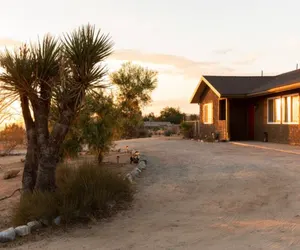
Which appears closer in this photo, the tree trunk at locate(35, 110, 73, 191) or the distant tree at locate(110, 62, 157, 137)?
the tree trunk at locate(35, 110, 73, 191)

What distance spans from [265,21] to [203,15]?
2789 mm

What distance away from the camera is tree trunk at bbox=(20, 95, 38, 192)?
8680 millimetres

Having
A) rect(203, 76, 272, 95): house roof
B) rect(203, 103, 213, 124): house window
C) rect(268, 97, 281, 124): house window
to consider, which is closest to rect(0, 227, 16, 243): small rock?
rect(268, 97, 281, 124): house window

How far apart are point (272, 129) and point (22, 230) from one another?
16271mm

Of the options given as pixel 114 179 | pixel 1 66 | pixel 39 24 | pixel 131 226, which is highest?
pixel 39 24

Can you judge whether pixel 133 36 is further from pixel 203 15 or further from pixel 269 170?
pixel 269 170

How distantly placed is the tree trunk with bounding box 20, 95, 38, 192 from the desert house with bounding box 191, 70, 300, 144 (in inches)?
459

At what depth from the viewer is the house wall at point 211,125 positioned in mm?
23747

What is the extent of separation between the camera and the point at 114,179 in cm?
795

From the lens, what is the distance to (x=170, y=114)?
64.4 m

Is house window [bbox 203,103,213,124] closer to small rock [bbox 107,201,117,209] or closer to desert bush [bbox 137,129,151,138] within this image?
desert bush [bbox 137,129,151,138]

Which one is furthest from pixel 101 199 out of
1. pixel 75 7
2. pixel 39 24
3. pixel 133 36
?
pixel 133 36

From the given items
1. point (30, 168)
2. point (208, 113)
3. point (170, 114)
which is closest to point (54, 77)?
point (30, 168)

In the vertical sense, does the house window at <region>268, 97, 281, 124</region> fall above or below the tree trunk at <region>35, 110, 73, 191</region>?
above
